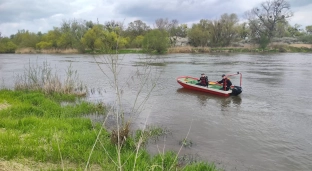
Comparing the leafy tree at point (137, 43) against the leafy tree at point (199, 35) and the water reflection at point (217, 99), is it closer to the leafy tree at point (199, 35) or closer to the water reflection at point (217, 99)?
the leafy tree at point (199, 35)

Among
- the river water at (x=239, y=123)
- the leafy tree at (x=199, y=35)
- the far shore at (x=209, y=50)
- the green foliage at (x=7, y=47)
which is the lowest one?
the river water at (x=239, y=123)

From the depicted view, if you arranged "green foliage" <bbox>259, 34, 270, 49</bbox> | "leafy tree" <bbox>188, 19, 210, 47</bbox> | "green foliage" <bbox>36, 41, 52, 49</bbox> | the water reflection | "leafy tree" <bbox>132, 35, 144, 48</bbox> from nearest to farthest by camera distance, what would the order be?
the water reflection
"green foliage" <bbox>259, 34, 270, 49</bbox>
"leafy tree" <bbox>132, 35, 144, 48</bbox>
"green foliage" <bbox>36, 41, 52, 49</bbox>
"leafy tree" <bbox>188, 19, 210, 47</bbox>

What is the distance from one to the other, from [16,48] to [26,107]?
219ft

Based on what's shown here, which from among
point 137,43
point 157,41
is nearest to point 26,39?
point 137,43

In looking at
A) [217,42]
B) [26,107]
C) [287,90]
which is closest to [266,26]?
[217,42]

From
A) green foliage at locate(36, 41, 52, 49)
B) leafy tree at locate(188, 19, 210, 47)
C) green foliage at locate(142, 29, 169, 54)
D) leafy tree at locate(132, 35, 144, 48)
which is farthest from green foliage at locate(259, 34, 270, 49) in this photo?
green foliage at locate(36, 41, 52, 49)

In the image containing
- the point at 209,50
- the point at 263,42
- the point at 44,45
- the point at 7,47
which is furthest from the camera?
the point at 44,45

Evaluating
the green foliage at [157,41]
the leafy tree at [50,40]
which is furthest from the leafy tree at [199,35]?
the leafy tree at [50,40]

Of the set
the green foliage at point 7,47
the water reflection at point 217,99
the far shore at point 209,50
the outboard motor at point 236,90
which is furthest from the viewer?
the green foliage at point 7,47

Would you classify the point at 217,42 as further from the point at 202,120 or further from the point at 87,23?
the point at 202,120

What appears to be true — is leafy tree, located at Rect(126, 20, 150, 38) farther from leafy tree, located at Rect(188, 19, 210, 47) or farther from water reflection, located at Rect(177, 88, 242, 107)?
water reflection, located at Rect(177, 88, 242, 107)

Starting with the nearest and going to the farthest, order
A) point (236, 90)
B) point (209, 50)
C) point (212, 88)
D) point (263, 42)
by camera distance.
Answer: point (236, 90) < point (212, 88) < point (263, 42) < point (209, 50)

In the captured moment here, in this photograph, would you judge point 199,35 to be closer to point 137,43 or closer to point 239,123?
point 137,43

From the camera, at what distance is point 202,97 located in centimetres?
1543
